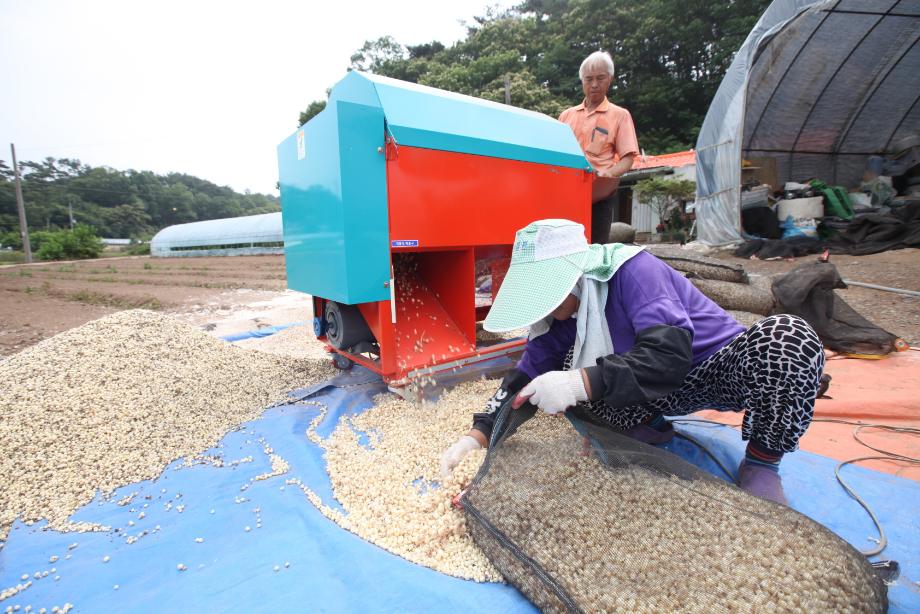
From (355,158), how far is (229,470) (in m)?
1.54

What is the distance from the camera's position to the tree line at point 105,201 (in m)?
37.2

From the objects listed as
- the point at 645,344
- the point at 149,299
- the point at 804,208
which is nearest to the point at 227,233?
Result: the point at 149,299

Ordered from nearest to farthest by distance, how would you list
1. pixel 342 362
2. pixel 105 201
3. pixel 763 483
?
pixel 763 483
pixel 342 362
pixel 105 201

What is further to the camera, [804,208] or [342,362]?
[804,208]

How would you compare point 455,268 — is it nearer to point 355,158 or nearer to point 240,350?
point 355,158

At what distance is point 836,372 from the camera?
273 cm

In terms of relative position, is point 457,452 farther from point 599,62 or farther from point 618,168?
point 599,62

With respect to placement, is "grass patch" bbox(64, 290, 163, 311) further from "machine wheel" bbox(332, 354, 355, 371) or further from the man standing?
the man standing

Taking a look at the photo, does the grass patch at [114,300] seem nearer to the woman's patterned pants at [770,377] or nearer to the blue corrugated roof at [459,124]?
the blue corrugated roof at [459,124]

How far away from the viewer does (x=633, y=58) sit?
1816cm

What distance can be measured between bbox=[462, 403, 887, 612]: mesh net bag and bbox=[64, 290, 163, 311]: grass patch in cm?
716

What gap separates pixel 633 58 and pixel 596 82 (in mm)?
18130

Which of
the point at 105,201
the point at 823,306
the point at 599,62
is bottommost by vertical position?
the point at 823,306

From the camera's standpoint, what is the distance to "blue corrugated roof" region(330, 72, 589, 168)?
2.39m
